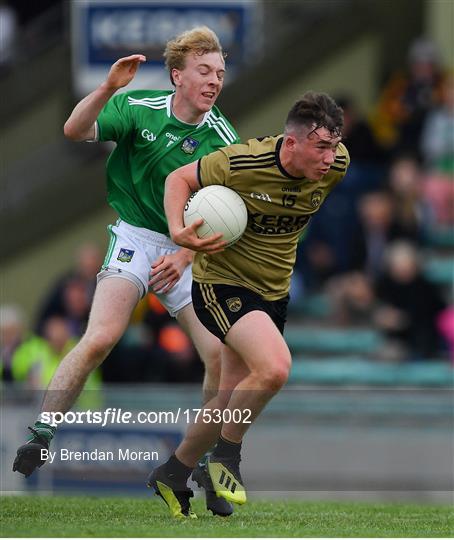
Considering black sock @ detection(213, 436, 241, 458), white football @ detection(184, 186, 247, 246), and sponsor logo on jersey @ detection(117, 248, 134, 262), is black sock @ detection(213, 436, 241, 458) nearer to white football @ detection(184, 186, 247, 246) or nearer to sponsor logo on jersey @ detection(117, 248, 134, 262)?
white football @ detection(184, 186, 247, 246)

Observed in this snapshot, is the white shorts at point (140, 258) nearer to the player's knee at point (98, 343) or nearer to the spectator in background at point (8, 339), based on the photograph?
the player's knee at point (98, 343)

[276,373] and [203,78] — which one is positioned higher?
[203,78]

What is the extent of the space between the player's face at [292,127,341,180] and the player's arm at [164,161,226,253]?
2.05 feet

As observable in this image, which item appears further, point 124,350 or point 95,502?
point 124,350

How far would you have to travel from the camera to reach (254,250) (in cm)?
921

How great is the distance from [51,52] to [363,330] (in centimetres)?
715

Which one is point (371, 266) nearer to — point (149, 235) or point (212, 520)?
point (149, 235)

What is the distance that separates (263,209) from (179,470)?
1.73 m

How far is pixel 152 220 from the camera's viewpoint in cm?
980

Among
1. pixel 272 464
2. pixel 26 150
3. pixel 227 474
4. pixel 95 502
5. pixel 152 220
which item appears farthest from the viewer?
pixel 26 150

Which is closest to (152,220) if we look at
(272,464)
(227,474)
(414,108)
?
(227,474)

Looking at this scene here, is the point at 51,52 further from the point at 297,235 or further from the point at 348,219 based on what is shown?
the point at 297,235

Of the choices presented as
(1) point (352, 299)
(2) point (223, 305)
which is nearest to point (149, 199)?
(2) point (223, 305)

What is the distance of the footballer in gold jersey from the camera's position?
350 inches
